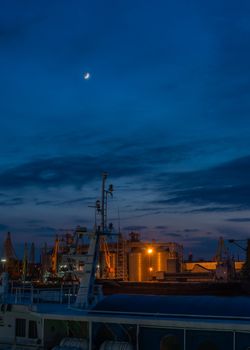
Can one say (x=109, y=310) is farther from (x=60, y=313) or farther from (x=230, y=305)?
(x=230, y=305)

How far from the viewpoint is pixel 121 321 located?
2052 cm

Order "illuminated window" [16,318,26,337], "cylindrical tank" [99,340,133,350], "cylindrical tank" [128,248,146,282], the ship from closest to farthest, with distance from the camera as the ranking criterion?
1. the ship
2. "cylindrical tank" [99,340,133,350]
3. "illuminated window" [16,318,26,337]
4. "cylindrical tank" [128,248,146,282]

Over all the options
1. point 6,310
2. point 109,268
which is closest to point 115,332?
point 6,310

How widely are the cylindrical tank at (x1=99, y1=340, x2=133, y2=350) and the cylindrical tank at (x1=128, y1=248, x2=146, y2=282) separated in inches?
2178

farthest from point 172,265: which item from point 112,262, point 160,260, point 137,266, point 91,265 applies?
point 91,265

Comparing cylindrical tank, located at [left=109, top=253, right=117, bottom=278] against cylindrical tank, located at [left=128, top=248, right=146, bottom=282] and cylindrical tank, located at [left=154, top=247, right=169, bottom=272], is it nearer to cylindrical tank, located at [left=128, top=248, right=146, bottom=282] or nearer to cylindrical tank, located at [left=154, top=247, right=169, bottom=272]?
cylindrical tank, located at [left=128, top=248, right=146, bottom=282]

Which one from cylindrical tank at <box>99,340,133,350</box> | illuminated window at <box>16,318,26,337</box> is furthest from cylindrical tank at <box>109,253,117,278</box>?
cylindrical tank at <box>99,340,133,350</box>

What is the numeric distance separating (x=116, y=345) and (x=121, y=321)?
1241 mm

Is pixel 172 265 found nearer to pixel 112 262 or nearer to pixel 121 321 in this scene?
pixel 112 262

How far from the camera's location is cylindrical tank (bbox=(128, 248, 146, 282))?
250 ft

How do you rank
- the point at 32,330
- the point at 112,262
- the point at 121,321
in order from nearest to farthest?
the point at 121,321 < the point at 32,330 < the point at 112,262

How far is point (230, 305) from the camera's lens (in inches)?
802

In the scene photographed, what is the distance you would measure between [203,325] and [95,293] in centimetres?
937

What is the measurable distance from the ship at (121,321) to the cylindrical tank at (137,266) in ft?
166
